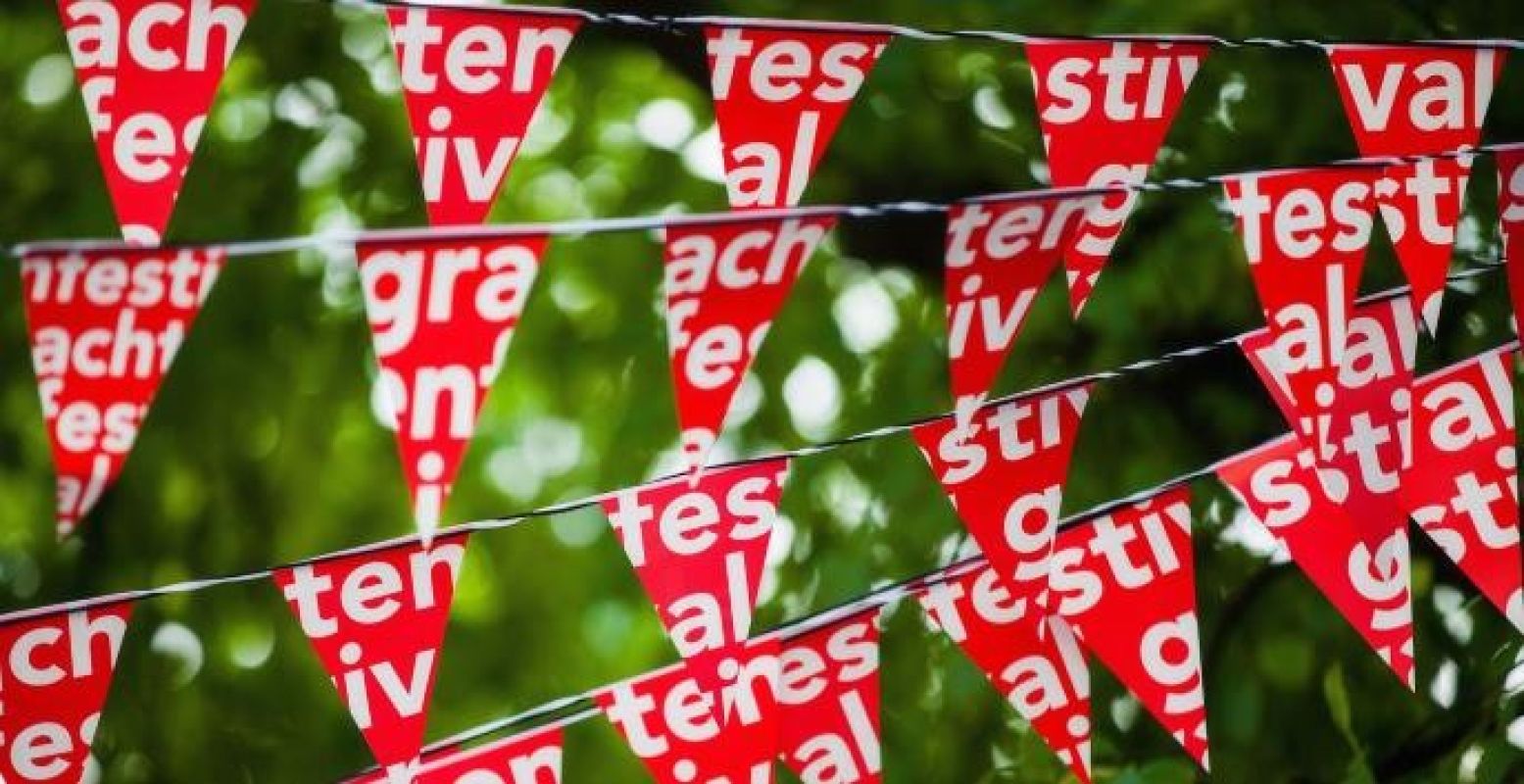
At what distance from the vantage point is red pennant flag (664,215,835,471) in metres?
1.61

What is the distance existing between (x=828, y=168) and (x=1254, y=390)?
0.65 metres

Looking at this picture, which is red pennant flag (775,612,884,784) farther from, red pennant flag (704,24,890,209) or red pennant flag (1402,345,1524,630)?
red pennant flag (1402,345,1524,630)

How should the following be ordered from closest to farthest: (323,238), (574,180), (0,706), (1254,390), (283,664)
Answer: (323,238), (0,706), (1254,390), (283,664), (574,180)

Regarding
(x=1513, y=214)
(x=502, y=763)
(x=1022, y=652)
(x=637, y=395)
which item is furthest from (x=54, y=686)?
(x=1513, y=214)

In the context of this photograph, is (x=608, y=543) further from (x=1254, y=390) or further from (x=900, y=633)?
(x=1254, y=390)

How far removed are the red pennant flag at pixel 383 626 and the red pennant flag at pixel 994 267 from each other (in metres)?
0.47

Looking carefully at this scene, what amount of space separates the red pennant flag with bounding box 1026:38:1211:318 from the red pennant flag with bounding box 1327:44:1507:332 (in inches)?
6.7

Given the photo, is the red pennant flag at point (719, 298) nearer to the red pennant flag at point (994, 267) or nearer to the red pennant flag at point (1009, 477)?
the red pennant flag at point (994, 267)

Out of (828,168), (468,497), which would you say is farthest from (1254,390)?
(468,497)

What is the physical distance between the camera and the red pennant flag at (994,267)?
5.57 feet

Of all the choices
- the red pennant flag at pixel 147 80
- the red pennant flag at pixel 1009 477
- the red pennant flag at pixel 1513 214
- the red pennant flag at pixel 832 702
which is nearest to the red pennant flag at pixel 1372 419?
the red pennant flag at pixel 1513 214

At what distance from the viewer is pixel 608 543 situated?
309 centimetres

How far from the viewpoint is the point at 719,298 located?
5.37 feet

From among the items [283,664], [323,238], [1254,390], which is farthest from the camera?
[283,664]
